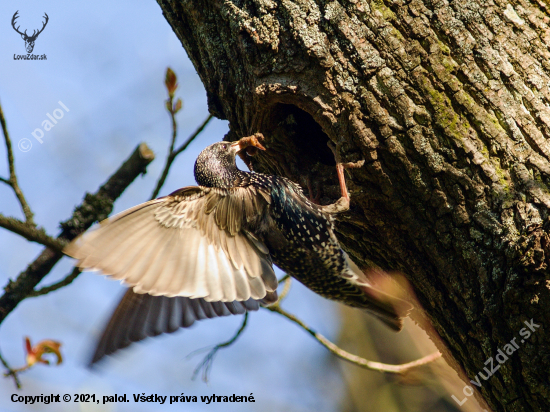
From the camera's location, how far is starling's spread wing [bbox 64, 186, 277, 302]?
209 centimetres

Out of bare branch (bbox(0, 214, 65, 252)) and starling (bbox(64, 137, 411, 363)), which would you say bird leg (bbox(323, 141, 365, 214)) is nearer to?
starling (bbox(64, 137, 411, 363))

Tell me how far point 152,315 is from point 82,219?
684mm

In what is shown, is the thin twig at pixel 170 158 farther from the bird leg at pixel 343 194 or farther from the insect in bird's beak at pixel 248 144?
the bird leg at pixel 343 194

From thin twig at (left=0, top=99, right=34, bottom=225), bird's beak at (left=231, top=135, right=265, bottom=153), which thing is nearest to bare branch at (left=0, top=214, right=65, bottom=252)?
thin twig at (left=0, top=99, right=34, bottom=225)

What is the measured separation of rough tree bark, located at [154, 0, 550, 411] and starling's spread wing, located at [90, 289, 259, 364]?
109 cm

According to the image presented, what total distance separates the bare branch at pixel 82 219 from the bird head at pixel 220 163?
434mm

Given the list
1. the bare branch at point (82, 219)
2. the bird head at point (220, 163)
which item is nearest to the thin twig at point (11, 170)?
the bare branch at point (82, 219)

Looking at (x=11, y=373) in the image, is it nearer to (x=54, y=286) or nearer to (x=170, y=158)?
(x=54, y=286)

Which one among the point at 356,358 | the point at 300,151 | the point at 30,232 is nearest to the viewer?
the point at 30,232

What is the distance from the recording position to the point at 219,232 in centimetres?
246

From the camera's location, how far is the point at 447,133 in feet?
6.71

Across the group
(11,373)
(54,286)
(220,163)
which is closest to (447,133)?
(220,163)

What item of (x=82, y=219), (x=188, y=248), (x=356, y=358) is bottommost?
(x=356, y=358)

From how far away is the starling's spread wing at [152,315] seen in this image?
277cm
